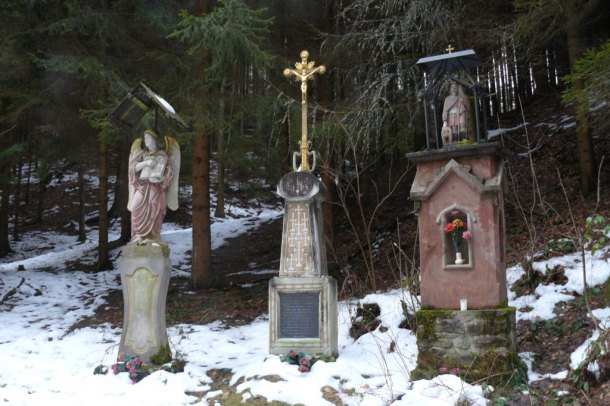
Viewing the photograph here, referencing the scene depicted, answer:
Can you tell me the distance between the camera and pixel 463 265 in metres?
6.89

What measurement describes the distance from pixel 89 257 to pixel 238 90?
717 cm

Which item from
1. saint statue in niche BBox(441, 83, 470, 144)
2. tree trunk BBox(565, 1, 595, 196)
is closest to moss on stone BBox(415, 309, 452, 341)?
saint statue in niche BBox(441, 83, 470, 144)

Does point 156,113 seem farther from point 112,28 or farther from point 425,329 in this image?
point 425,329

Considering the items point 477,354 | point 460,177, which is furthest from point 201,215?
point 477,354

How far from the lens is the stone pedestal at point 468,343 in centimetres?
634

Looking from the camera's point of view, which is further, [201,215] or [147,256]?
[201,215]

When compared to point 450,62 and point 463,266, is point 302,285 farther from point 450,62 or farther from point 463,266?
point 450,62

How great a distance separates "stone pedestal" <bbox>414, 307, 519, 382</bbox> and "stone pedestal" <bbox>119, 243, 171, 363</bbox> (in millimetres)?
3477

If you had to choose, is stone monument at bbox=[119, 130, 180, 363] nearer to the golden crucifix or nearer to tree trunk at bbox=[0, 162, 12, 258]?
the golden crucifix

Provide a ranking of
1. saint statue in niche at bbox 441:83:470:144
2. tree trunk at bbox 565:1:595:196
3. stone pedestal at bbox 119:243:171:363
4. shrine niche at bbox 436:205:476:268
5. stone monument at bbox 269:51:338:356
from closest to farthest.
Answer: shrine niche at bbox 436:205:476:268, saint statue in niche at bbox 441:83:470:144, stone monument at bbox 269:51:338:356, stone pedestal at bbox 119:243:171:363, tree trunk at bbox 565:1:595:196

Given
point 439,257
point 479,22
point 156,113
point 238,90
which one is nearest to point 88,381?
point 156,113

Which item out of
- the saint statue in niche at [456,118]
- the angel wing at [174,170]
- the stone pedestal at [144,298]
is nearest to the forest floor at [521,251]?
the saint statue in niche at [456,118]

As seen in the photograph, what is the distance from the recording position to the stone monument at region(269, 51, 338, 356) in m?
7.58

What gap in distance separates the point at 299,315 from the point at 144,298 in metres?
2.14
